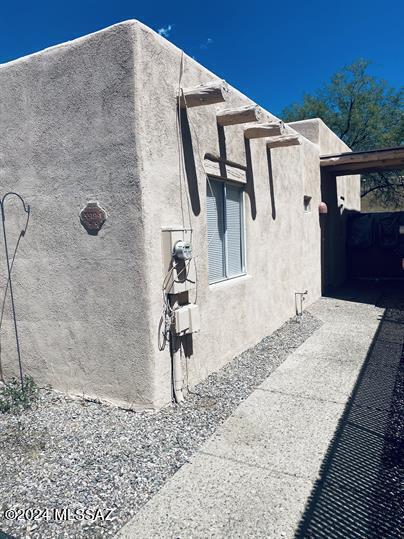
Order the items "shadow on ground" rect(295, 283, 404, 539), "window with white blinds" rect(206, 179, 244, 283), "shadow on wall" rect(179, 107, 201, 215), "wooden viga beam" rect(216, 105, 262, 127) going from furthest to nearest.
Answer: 1. "window with white blinds" rect(206, 179, 244, 283)
2. "wooden viga beam" rect(216, 105, 262, 127)
3. "shadow on wall" rect(179, 107, 201, 215)
4. "shadow on ground" rect(295, 283, 404, 539)

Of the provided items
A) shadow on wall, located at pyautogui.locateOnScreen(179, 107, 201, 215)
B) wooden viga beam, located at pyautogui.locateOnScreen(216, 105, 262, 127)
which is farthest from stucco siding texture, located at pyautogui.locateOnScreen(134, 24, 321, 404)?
wooden viga beam, located at pyautogui.locateOnScreen(216, 105, 262, 127)

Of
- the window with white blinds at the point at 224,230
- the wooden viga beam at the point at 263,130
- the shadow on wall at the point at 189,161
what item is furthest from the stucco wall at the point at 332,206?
the shadow on wall at the point at 189,161

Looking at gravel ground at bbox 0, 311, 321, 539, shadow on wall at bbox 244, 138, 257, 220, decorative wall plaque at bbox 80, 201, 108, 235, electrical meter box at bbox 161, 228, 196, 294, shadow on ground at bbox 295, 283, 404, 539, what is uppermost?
shadow on wall at bbox 244, 138, 257, 220

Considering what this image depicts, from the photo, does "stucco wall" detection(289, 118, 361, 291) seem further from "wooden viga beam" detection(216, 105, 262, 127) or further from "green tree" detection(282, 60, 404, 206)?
"green tree" detection(282, 60, 404, 206)

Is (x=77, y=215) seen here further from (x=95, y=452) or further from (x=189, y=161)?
(x=95, y=452)

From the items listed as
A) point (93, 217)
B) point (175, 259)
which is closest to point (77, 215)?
point (93, 217)

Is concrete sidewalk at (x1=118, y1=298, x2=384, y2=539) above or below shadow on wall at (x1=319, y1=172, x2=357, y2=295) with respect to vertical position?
below

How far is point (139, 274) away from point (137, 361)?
944 millimetres

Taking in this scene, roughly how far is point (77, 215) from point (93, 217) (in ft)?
0.80

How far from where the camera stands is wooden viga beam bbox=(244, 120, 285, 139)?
638 cm

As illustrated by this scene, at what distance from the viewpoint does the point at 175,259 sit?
15.1ft

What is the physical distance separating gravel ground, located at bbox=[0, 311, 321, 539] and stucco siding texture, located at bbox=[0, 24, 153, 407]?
32 centimetres

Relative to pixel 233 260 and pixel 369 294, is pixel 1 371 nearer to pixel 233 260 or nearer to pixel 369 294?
pixel 233 260

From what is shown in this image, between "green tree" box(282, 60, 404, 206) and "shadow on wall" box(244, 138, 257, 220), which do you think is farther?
"green tree" box(282, 60, 404, 206)
